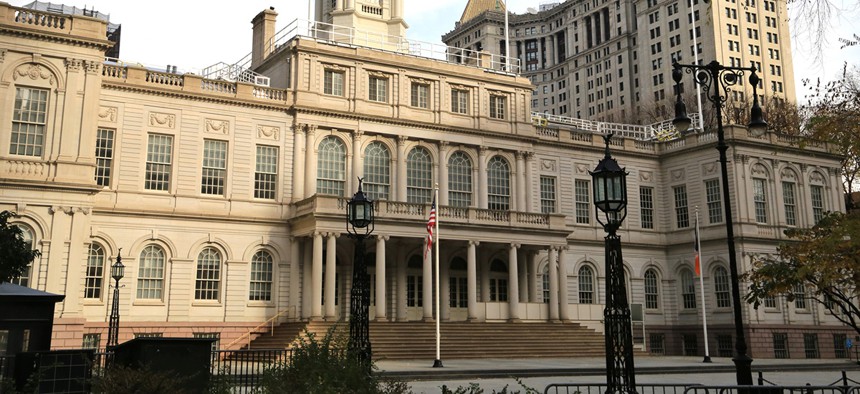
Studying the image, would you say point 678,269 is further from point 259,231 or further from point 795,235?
point 795,235

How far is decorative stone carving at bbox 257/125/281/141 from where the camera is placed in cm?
4194

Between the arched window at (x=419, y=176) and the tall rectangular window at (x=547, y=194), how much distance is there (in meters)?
7.96

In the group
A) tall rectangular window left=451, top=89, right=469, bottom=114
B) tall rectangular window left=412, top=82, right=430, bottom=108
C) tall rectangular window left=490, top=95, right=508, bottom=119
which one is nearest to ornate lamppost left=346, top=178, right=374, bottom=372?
tall rectangular window left=412, top=82, right=430, bottom=108

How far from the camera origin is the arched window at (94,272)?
36.8 metres

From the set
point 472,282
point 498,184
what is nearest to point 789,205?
point 498,184

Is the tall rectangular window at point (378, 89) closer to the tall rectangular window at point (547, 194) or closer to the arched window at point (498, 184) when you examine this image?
the arched window at point (498, 184)

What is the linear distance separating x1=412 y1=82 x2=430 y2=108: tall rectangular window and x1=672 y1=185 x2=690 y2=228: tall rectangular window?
18.7m

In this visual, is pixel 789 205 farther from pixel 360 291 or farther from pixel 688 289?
pixel 360 291

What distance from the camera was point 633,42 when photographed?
12425 centimetres

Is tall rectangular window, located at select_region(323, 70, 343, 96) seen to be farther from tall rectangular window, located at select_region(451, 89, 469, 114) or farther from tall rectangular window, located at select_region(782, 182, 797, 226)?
tall rectangular window, located at select_region(782, 182, 797, 226)

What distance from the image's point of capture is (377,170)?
146 ft

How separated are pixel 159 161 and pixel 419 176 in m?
14.2

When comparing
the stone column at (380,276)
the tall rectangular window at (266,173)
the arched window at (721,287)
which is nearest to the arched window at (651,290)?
the arched window at (721,287)

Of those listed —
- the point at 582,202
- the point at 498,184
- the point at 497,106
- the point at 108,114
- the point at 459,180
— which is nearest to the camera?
the point at 108,114
